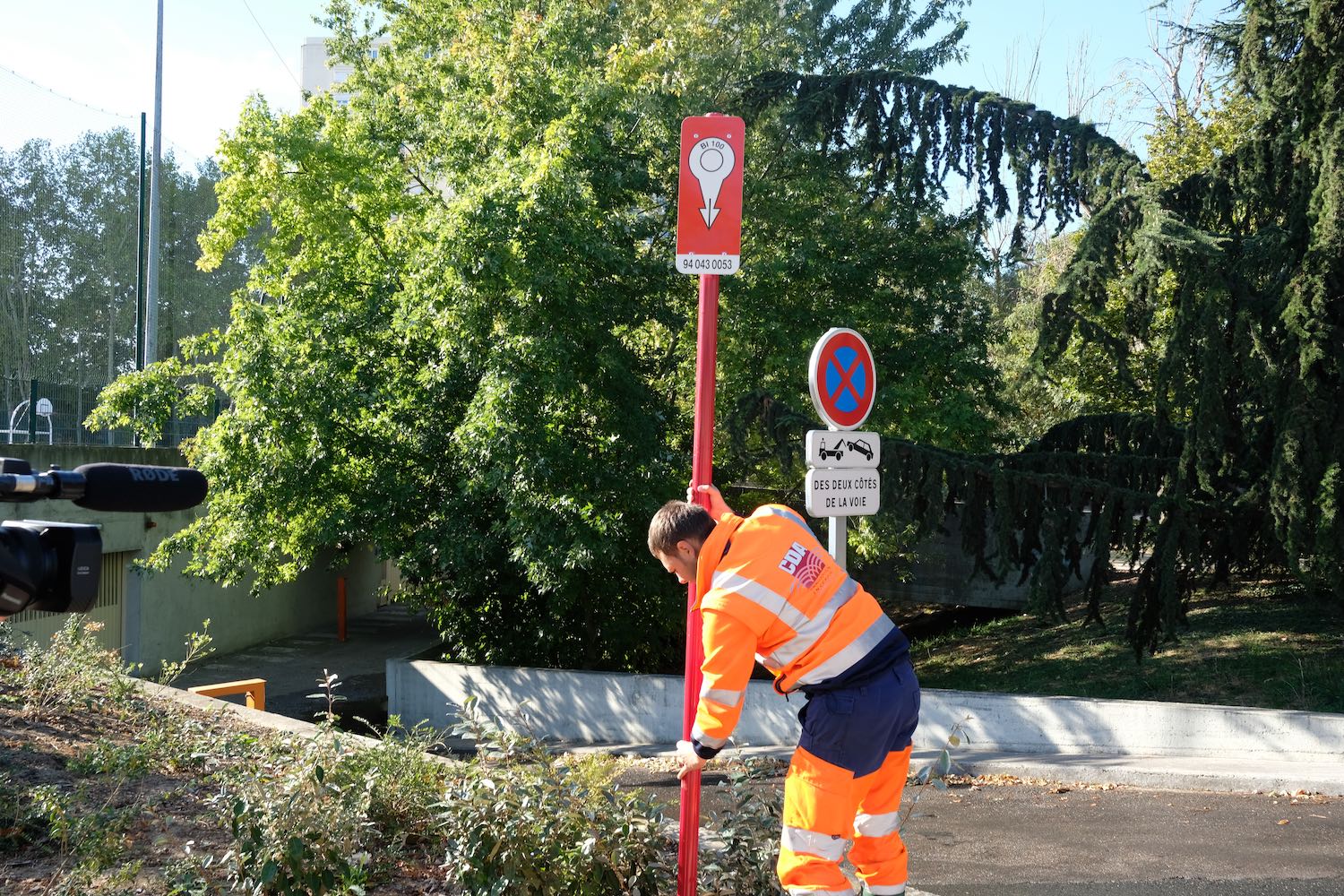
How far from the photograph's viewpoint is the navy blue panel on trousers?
387 cm

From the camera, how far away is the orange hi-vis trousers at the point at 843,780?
380cm

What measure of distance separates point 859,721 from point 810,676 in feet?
0.76

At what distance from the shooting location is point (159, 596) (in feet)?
54.0

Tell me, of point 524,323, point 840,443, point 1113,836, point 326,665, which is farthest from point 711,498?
point 326,665

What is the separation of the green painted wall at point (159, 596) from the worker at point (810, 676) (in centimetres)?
1031

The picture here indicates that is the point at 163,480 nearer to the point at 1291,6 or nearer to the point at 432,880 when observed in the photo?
the point at 432,880

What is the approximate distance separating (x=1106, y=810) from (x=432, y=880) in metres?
5.02

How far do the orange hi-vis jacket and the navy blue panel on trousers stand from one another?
0.09 m

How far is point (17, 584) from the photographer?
8.57 ft

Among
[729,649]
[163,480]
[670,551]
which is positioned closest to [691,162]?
[670,551]

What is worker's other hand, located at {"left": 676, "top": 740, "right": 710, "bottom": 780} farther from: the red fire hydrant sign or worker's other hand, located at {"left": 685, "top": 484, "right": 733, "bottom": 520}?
the red fire hydrant sign

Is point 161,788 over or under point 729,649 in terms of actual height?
under

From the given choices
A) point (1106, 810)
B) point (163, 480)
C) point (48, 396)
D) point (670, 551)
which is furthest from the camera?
point (48, 396)

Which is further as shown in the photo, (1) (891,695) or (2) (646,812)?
(2) (646,812)
